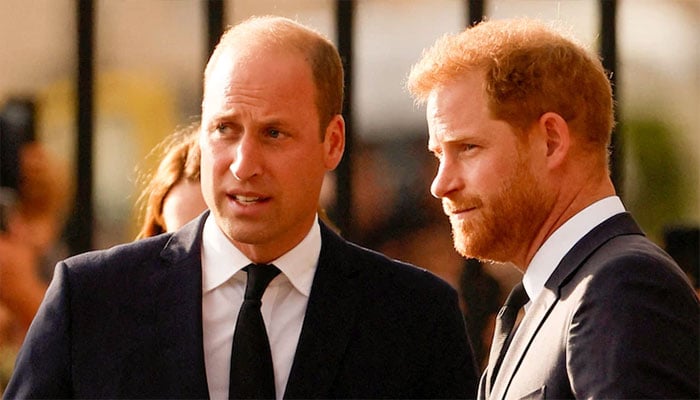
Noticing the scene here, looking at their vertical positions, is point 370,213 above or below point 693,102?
below

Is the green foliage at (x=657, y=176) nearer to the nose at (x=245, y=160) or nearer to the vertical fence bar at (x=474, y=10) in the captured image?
the vertical fence bar at (x=474, y=10)

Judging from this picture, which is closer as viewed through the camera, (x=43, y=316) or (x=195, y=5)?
(x=43, y=316)

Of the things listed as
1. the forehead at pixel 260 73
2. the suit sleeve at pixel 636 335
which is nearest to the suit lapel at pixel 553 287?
the suit sleeve at pixel 636 335

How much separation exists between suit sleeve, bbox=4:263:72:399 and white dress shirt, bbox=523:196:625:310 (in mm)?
966

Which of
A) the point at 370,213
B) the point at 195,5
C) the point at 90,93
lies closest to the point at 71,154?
the point at 90,93

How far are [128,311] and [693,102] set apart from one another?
341cm

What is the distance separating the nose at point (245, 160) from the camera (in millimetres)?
2527

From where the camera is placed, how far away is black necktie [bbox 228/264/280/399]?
2512 mm

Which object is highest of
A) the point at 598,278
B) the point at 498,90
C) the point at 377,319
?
the point at 498,90

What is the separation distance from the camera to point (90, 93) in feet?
17.5

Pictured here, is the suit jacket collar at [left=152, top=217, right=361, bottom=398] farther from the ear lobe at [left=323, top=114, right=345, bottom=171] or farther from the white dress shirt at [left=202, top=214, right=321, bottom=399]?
the ear lobe at [left=323, top=114, right=345, bottom=171]

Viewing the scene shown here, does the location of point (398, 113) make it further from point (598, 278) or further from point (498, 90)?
point (598, 278)

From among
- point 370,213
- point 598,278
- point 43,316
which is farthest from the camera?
point 370,213

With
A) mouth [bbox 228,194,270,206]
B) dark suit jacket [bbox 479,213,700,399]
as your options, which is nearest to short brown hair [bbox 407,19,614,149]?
dark suit jacket [bbox 479,213,700,399]
